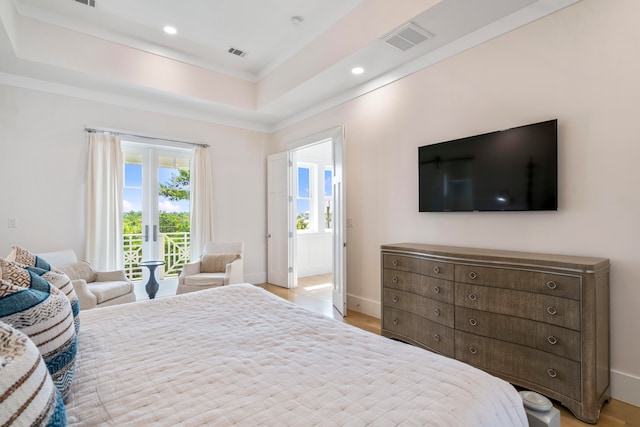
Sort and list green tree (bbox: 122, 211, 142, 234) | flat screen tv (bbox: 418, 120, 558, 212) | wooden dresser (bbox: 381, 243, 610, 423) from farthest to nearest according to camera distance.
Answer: green tree (bbox: 122, 211, 142, 234)
flat screen tv (bbox: 418, 120, 558, 212)
wooden dresser (bbox: 381, 243, 610, 423)

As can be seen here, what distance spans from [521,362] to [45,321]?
259 cm

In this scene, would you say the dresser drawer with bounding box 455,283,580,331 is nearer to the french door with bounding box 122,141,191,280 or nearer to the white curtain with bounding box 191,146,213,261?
the white curtain with bounding box 191,146,213,261

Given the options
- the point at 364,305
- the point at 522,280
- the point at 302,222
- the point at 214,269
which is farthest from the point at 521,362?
the point at 302,222

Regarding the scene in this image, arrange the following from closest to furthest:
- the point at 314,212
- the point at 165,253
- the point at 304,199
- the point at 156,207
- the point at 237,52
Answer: the point at 237,52 < the point at 156,207 < the point at 165,253 < the point at 304,199 < the point at 314,212

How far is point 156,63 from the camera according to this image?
3.99 meters

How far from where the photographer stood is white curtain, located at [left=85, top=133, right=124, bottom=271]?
390 centimetres

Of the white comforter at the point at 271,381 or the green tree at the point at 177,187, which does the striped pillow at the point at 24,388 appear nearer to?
the white comforter at the point at 271,381

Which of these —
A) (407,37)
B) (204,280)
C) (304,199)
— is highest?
(407,37)

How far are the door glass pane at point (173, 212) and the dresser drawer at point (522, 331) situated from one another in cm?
408

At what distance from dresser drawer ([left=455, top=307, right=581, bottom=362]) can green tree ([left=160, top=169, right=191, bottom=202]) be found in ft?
13.8

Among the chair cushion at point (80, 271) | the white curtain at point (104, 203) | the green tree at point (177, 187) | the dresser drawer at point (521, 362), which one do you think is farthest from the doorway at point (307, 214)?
the chair cushion at point (80, 271)

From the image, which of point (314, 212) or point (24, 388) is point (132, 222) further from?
point (24, 388)

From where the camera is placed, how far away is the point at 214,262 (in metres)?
4.38

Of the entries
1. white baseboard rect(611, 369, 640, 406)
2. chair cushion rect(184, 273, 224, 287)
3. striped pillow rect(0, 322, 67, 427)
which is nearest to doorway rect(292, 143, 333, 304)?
chair cushion rect(184, 273, 224, 287)
